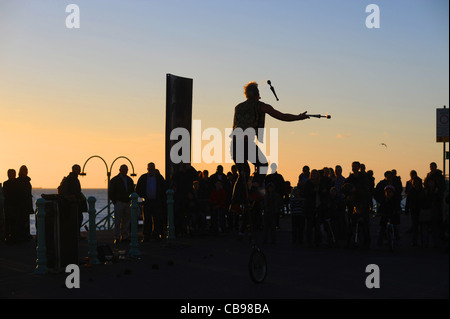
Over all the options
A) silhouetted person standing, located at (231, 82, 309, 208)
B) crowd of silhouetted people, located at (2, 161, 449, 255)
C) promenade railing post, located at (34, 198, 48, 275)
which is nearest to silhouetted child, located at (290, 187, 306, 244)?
crowd of silhouetted people, located at (2, 161, 449, 255)

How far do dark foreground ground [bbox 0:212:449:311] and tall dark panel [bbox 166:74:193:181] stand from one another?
3.88 meters

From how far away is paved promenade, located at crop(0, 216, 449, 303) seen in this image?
10.1 meters

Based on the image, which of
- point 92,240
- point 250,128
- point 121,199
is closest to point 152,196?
point 121,199

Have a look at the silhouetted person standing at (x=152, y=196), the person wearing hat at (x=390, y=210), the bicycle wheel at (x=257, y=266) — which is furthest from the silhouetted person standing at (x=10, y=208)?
the bicycle wheel at (x=257, y=266)

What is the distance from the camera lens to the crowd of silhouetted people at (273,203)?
1761 cm

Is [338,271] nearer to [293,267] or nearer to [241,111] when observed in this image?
[293,267]


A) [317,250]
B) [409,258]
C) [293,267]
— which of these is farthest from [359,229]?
[293,267]

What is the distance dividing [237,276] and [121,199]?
8304mm

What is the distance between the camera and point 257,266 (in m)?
11.0

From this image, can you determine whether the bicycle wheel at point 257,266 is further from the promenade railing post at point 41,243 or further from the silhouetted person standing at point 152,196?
the silhouetted person standing at point 152,196

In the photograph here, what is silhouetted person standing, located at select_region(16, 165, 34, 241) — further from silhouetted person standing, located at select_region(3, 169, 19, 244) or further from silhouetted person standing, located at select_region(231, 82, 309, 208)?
silhouetted person standing, located at select_region(231, 82, 309, 208)

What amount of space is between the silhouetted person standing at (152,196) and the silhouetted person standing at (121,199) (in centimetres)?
58

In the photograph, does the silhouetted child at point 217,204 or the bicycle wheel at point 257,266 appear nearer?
the bicycle wheel at point 257,266
